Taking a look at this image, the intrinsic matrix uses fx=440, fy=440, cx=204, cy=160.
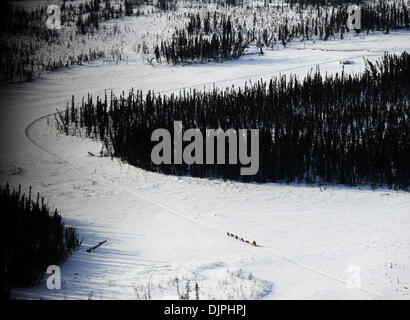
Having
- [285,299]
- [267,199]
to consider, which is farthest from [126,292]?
[267,199]

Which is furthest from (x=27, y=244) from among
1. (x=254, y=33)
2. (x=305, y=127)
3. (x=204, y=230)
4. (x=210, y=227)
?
(x=254, y=33)

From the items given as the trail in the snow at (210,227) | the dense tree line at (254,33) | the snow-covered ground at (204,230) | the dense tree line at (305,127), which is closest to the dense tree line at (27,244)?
the snow-covered ground at (204,230)

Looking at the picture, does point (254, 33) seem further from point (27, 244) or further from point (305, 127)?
point (27, 244)

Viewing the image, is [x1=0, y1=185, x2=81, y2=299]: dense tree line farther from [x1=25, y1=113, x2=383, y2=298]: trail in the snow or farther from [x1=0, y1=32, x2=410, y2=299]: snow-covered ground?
[x1=25, y1=113, x2=383, y2=298]: trail in the snow

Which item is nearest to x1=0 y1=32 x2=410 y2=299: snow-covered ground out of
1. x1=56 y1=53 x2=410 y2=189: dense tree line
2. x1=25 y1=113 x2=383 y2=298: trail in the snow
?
x1=25 y1=113 x2=383 y2=298: trail in the snow

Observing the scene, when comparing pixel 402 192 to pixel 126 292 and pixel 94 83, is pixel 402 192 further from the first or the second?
pixel 94 83
